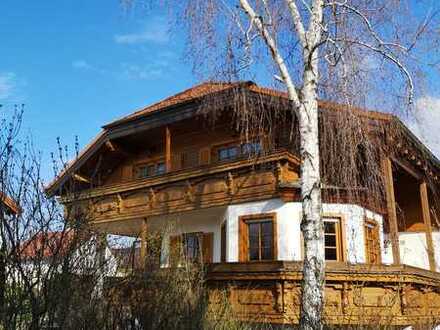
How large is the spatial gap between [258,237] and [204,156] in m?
4.18

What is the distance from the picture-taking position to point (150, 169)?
18.9 m

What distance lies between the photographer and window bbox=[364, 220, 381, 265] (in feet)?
47.0

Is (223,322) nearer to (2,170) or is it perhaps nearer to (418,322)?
(2,170)

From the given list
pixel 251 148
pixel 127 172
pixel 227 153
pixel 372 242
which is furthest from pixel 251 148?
pixel 127 172

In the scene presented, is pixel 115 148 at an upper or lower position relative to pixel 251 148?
upper

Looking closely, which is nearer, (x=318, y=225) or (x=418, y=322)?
(x=318, y=225)

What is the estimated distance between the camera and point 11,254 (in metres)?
4.29

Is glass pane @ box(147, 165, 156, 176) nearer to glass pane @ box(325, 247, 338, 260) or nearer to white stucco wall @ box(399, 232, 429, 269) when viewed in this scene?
glass pane @ box(325, 247, 338, 260)

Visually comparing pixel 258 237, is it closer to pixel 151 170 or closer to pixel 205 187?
pixel 205 187

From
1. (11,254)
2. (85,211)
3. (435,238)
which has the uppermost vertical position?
(435,238)

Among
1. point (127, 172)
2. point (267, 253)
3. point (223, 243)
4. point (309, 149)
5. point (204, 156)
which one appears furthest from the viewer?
point (127, 172)

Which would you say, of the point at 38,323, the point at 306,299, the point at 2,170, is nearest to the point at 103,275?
the point at 38,323

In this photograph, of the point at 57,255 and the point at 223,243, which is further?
the point at 223,243

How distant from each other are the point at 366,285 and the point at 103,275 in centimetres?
680
